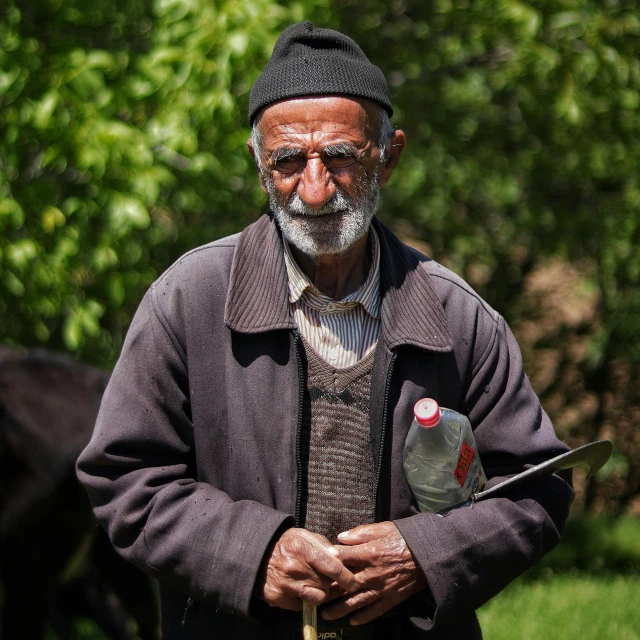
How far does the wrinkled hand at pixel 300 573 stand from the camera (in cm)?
197

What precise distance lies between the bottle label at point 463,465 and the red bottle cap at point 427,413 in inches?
4.1

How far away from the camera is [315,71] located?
2113 mm

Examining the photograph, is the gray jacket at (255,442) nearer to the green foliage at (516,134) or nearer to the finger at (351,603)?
the finger at (351,603)

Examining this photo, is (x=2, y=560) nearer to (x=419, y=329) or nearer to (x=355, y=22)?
(x=419, y=329)

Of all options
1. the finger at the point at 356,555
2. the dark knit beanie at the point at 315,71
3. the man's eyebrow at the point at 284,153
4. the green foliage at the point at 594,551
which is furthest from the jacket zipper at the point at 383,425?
the green foliage at the point at 594,551

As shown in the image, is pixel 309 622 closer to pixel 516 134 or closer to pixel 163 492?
pixel 163 492

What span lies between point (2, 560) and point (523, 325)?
5.00m

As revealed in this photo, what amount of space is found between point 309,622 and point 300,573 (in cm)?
11

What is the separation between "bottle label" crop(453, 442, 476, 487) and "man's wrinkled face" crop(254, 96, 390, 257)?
50 cm

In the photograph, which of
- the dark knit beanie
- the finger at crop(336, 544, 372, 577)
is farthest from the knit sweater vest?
the dark knit beanie

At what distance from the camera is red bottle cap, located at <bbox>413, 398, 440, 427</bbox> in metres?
2.04

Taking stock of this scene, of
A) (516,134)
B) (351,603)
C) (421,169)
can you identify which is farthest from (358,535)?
(516,134)

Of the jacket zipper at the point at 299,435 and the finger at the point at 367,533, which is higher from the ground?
the jacket zipper at the point at 299,435

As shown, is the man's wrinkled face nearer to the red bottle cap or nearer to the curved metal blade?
the red bottle cap
